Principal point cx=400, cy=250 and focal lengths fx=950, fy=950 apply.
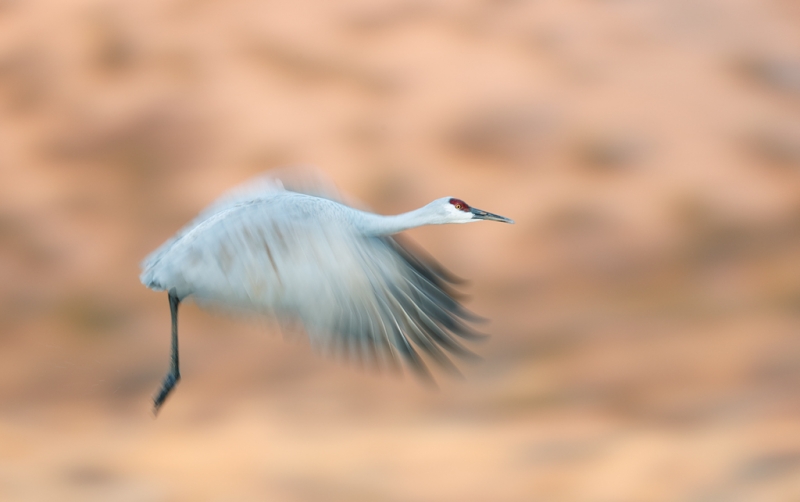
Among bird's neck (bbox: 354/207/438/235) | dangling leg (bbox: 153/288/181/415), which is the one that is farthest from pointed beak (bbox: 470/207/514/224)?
dangling leg (bbox: 153/288/181/415)

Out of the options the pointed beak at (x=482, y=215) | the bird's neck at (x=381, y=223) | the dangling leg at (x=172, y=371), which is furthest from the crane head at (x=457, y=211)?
the dangling leg at (x=172, y=371)

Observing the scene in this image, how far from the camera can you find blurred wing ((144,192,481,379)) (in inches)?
83.0

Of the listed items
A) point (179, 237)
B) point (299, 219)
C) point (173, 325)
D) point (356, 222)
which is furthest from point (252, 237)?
point (173, 325)

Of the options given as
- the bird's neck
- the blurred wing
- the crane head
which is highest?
the crane head

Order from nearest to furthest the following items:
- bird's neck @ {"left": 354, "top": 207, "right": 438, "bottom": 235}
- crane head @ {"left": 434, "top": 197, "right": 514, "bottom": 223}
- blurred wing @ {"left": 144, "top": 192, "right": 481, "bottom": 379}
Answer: blurred wing @ {"left": 144, "top": 192, "right": 481, "bottom": 379}
bird's neck @ {"left": 354, "top": 207, "right": 438, "bottom": 235}
crane head @ {"left": 434, "top": 197, "right": 514, "bottom": 223}

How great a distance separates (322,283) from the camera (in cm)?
214

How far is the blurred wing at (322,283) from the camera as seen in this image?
211cm

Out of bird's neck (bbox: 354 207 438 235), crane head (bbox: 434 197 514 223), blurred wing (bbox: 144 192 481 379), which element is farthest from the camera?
crane head (bbox: 434 197 514 223)

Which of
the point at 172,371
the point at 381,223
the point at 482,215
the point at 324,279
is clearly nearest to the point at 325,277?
the point at 324,279

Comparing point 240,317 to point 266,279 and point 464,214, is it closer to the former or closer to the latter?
point 266,279

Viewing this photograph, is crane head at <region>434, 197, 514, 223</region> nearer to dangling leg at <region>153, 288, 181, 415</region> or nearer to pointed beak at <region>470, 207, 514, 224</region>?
pointed beak at <region>470, 207, 514, 224</region>

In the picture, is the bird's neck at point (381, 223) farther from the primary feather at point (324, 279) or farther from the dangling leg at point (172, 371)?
the dangling leg at point (172, 371)

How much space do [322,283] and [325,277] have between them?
19 millimetres

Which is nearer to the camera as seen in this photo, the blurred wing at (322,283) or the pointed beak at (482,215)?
the blurred wing at (322,283)
